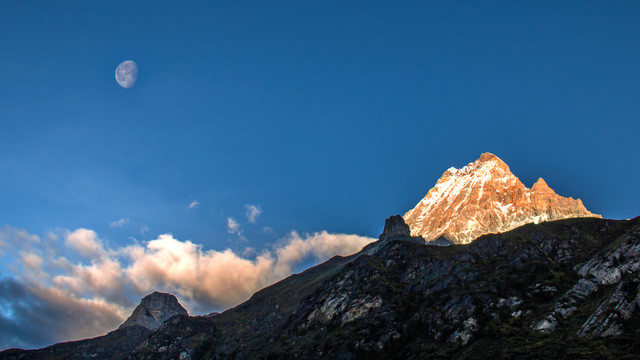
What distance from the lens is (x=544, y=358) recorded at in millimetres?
115812

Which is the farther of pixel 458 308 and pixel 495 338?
pixel 458 308

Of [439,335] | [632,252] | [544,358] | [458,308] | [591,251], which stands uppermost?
[591,251]

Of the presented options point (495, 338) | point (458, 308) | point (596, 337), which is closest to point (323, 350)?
point (458, 308)

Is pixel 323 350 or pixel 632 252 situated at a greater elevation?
pixel 632 252

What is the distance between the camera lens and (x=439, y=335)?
16400cm

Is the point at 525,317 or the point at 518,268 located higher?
the point at 518,268

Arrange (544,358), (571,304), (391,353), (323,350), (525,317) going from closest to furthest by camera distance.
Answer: (544,358), (571,304), (525,317), (391,353), (323,350)

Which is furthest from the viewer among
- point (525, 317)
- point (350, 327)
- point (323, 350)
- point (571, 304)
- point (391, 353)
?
point (350, 327)

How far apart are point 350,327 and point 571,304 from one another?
96356mm

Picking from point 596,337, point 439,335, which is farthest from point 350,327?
point 596,337

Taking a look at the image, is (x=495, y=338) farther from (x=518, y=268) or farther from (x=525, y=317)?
(x=518, y=268)

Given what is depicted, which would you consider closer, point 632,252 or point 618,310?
point 618,310

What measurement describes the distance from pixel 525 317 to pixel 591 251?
239 feet

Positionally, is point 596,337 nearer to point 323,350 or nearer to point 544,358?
point 544,358
